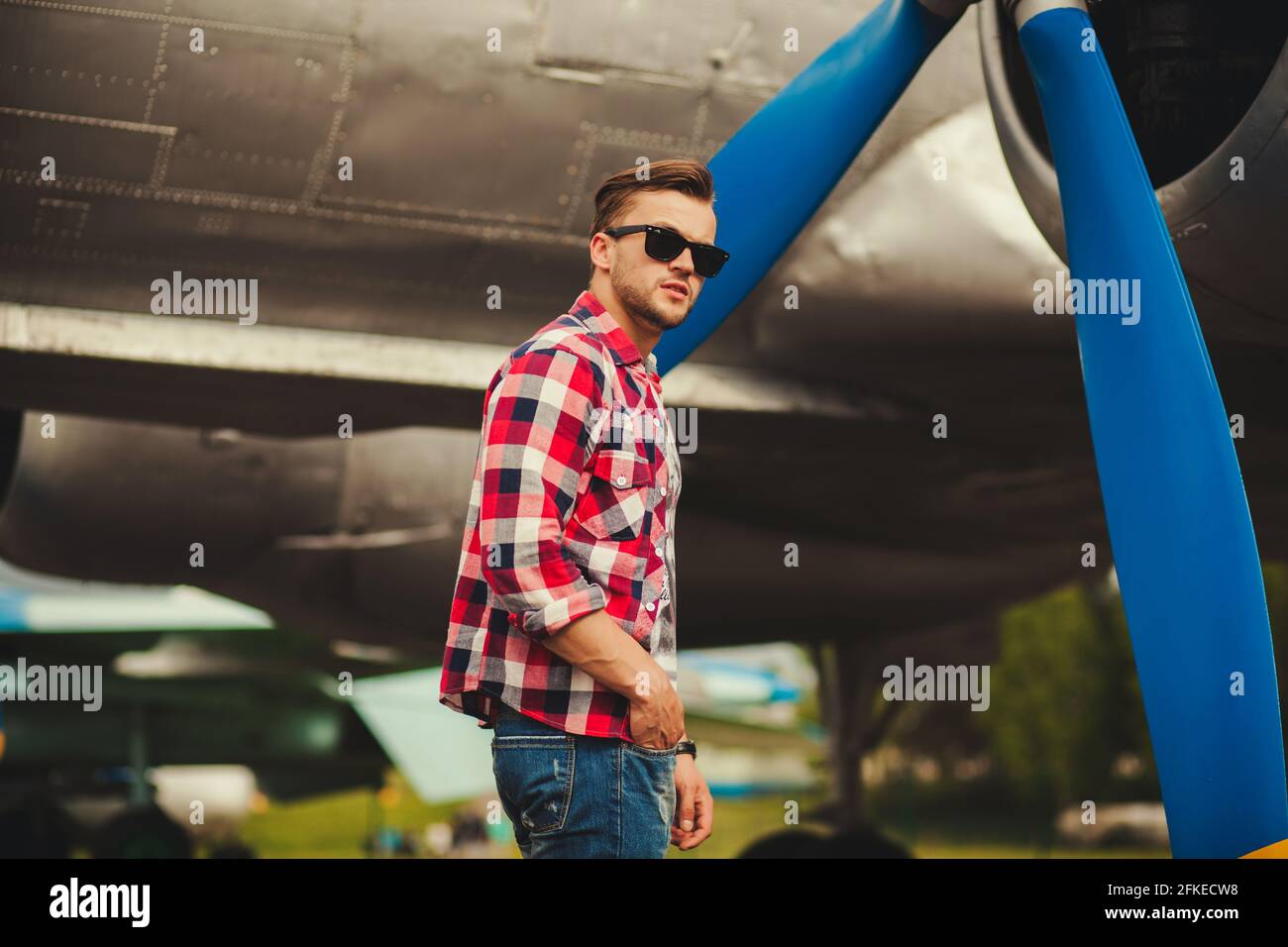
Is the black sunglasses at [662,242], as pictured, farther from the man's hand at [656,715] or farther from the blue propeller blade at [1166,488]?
the blue propeller blade at [1166,488]

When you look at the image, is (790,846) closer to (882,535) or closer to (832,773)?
(832,773)

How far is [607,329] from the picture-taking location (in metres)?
2.45

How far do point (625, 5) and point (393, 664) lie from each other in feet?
44.9

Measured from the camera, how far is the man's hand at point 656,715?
2.18 meters

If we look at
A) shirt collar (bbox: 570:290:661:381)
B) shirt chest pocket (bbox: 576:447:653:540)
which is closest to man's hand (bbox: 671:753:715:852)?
shirt chest pocket (bbox: 576:447:653:540)

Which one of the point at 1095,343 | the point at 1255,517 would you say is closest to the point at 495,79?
the point at 1095,343

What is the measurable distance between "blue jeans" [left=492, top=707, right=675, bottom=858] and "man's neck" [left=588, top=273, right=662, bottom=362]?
27.0 inches

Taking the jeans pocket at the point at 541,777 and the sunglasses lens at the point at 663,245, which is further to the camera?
the sunglasses lens at the point at 663,245

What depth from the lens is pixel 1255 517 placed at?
7871 millimetres

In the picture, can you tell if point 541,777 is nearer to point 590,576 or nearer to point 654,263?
point 590,576

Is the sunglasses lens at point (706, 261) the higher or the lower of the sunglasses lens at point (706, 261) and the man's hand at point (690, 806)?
the higher

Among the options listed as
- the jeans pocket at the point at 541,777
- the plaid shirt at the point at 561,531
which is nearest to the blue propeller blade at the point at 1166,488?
the plaid shirt at the point at 561,531

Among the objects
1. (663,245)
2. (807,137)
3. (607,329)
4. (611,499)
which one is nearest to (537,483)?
(611,499)

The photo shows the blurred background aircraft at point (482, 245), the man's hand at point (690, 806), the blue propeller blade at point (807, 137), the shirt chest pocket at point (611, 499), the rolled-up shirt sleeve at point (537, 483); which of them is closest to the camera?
the rolled-up shirt sleeve at point (537, 483)
